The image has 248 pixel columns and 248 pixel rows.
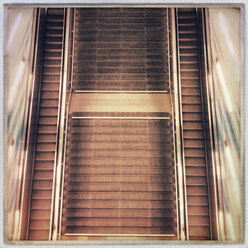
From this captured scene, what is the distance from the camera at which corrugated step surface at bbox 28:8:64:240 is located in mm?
2615

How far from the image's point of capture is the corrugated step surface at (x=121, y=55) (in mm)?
2735

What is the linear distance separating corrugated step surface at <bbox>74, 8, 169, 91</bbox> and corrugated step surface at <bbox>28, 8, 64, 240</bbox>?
9.6 inches

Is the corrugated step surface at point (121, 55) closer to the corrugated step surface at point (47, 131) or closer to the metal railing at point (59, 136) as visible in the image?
the metal railing at point (59, 136)

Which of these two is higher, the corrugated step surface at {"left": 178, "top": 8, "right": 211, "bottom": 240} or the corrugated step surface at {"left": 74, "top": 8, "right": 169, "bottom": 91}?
the corrugated step surface at {"left": 74, "top": 8, "right": 169, "bottom": 91}

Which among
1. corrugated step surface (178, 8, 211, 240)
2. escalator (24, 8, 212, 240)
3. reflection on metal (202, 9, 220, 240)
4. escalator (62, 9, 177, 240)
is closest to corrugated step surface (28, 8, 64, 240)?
escalator (24, 8, 212, 240)

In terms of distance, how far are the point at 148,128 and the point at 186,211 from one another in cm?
99

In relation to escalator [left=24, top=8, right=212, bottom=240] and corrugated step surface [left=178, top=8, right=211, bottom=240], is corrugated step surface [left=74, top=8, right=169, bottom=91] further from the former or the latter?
corrugated step surface [left=178, top=8, right=211, bottom=240]

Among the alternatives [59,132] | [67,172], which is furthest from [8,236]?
[59,132]

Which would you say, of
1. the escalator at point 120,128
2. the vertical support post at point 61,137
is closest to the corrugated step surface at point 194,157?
the escalator at point 120,128

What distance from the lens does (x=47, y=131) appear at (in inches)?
107

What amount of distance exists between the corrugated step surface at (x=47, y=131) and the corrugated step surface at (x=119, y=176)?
195 mm

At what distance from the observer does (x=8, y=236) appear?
240cm

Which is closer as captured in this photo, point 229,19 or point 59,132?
point 229,19

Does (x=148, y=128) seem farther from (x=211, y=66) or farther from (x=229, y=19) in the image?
(x=229, y=19)
